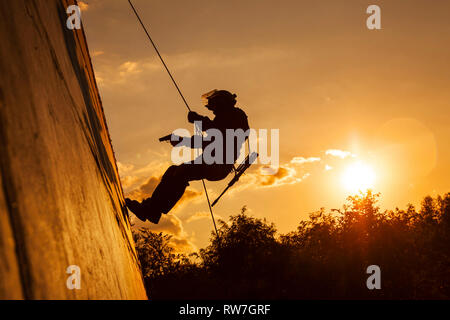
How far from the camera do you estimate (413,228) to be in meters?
36.1

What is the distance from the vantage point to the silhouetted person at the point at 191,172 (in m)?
5.81

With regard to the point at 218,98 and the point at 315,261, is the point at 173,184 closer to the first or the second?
the point at 218,98

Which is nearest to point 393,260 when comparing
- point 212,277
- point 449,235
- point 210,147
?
point 449,235

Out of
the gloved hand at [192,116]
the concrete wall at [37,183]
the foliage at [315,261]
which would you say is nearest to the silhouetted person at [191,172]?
the gloved hand at [192,116]

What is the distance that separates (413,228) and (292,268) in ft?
44.4

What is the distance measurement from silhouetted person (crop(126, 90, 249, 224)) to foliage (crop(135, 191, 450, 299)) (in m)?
23.1

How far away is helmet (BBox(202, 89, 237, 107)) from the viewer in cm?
616

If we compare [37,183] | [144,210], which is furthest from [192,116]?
[37,183]

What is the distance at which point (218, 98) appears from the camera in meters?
6.19

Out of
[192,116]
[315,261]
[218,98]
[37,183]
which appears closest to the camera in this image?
[37,183]

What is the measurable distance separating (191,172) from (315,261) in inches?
1059

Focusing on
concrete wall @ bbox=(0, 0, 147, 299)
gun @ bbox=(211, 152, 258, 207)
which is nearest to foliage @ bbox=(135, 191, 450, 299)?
gun @ bbox=(211, 152, 258, 207)

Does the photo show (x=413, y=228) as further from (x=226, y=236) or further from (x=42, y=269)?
(x=42, y=269)
